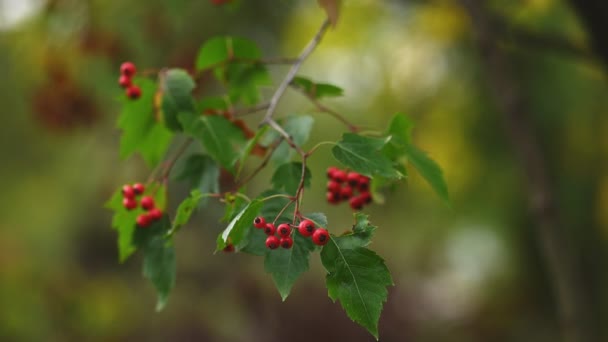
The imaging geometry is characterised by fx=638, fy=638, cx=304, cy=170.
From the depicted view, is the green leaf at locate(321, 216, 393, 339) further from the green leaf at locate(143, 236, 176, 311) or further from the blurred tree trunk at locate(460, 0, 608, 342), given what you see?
the blurred tree trunk at locate(460, 0, 608, 342)

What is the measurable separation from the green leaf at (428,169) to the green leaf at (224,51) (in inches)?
11.8

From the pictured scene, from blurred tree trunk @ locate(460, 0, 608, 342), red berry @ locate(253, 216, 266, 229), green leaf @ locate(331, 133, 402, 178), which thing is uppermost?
green leaf @ locate(331, 133, 402, 178)

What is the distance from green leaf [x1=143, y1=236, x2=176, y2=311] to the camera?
92 centimetres

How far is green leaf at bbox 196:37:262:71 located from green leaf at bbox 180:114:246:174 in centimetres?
13

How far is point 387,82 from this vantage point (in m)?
4.56

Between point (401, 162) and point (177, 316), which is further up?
point (401, 162)

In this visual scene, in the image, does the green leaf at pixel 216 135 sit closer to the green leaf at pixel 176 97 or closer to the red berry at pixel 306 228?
the green leaf at pixel 176 97

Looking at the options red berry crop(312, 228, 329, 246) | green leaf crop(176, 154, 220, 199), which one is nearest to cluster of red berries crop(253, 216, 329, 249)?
red berry crop(312, 228, 329, 246)

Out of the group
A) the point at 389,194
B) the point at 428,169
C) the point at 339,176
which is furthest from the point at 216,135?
the point at 389,194

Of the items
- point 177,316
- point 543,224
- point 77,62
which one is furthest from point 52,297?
point 543,224

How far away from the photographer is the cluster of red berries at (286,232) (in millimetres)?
704

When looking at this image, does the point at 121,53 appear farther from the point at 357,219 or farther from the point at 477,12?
the point at 357,219

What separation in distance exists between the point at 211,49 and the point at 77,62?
1.95 metres

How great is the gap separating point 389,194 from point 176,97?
4.12 m
